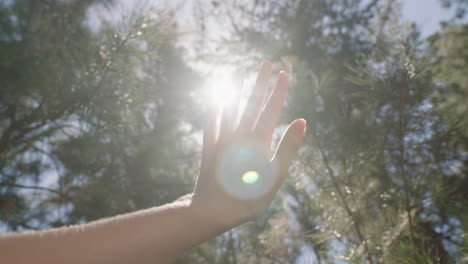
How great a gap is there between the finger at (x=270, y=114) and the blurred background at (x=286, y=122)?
40 cm

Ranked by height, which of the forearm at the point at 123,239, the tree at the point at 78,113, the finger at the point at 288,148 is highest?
the tree at the point at 78,113

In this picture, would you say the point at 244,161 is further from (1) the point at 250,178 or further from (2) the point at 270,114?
(2) the point at 270,114

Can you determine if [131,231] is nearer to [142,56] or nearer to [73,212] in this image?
[142,56]

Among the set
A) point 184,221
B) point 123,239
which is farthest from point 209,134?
point 123,239

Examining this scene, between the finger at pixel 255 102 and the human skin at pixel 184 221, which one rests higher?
the finger at pixel 255 102

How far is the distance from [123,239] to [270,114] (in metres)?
0.60

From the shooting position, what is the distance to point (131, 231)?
27.2 inches

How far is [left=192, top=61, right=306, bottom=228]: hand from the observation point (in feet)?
2.59

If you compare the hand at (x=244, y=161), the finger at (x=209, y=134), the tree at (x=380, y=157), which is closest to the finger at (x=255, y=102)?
the hand at (x=244, y=161)

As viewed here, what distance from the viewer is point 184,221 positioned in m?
0.74

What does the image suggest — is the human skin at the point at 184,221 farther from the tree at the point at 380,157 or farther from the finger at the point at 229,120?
the tree at the point at 380,157

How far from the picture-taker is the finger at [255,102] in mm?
930

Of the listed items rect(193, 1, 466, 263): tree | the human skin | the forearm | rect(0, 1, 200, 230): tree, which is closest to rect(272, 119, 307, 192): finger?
the human skin

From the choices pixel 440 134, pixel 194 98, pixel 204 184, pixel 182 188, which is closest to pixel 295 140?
pixel 204 184
